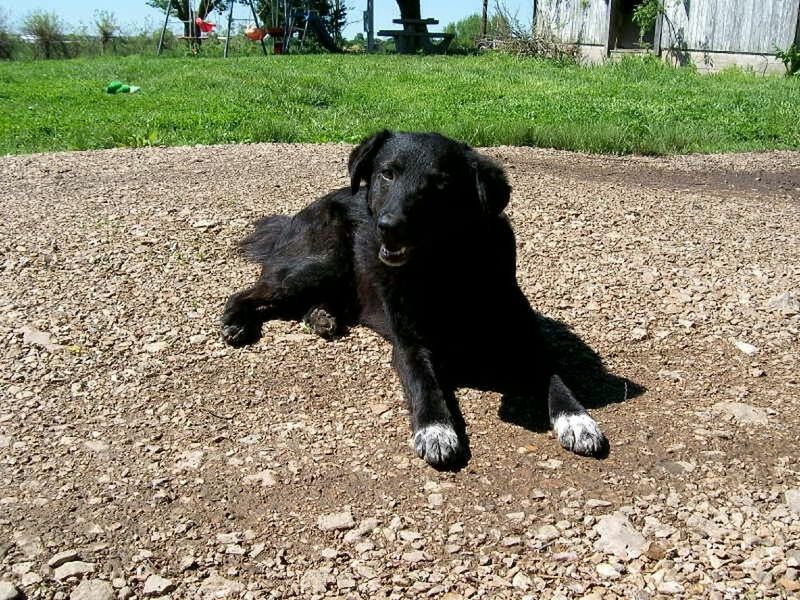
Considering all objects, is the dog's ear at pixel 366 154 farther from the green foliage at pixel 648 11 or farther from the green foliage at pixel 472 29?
the green foliage at pixel 472 29

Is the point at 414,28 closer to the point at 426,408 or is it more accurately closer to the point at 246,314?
the point at 246,314

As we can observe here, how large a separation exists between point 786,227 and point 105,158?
5925mm

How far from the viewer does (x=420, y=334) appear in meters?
3.89

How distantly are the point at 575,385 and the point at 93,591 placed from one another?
2250 mm

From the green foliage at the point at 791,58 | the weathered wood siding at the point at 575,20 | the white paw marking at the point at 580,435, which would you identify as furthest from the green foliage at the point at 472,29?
the white paw marking at the point at 580,435

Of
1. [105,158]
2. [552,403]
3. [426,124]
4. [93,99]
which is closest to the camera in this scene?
[552,403]

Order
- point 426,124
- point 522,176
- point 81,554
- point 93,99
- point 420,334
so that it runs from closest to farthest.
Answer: point 81,554 → point 420,334 → point 522,176 → point 426,124 → point 93,99

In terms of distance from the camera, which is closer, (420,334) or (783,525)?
(783,525)

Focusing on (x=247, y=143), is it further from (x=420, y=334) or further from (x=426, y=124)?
(x=420, y=334)

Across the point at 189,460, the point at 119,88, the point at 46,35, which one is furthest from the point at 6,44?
the point at 189,460

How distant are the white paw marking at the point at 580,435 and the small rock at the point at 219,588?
1.38m

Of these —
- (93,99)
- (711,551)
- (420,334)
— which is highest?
(93,99)

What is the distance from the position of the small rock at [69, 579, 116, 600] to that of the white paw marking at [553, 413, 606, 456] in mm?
1723

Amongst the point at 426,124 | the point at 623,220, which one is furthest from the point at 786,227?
the point at 426,124
